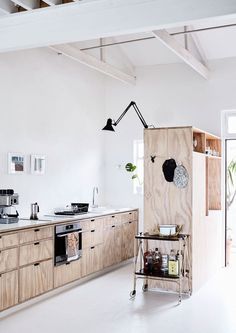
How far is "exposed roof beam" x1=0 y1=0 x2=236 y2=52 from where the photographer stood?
127 inches

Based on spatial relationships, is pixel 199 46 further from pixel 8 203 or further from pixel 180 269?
pixel 8 203

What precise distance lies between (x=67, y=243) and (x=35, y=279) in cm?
69

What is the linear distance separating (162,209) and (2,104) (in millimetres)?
2454

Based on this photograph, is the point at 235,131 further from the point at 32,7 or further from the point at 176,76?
the point at 32,7

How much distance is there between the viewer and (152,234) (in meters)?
5.63

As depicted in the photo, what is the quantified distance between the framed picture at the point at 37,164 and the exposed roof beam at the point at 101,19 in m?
2.27

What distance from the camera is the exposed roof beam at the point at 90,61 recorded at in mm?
5919

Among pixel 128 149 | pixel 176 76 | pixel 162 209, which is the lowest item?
pixel 162 209

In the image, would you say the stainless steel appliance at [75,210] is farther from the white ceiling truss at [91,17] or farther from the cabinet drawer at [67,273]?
the white ceiling truss at [91,17]

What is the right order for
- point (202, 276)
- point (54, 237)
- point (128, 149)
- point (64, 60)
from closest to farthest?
point (54, 237), point (202, 276), point (64, 60), point (128, 149)

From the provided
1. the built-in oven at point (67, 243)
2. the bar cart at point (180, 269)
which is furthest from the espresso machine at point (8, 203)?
the bar cart at point (180, 269)

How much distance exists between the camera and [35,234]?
5012mm

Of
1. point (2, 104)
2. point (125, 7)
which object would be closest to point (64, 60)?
point (2, 104)

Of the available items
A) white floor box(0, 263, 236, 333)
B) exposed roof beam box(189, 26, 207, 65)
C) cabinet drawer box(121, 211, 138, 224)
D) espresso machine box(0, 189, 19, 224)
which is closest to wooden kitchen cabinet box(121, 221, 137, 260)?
cabinet drawer box(121, 211, 138, 224)
